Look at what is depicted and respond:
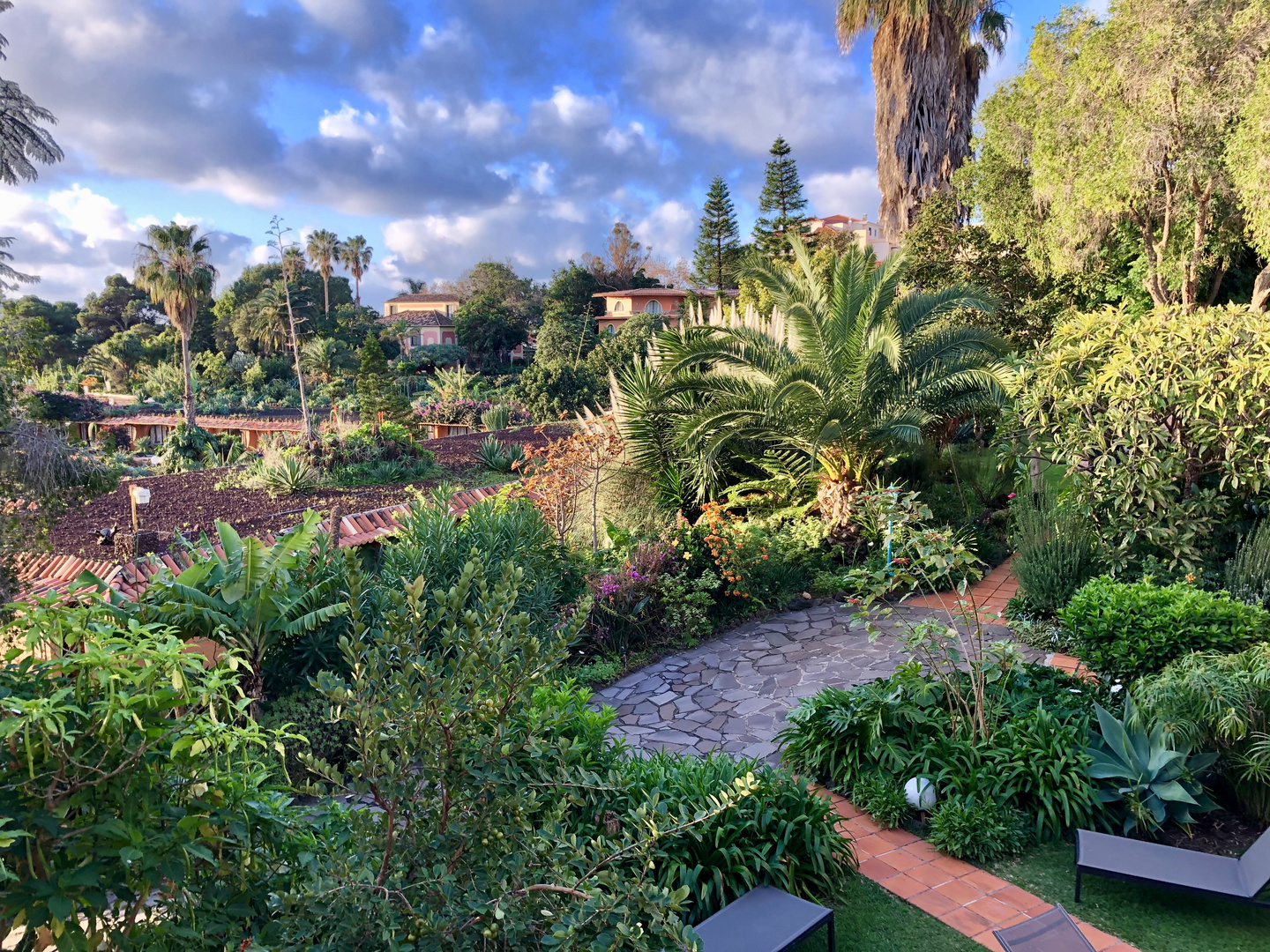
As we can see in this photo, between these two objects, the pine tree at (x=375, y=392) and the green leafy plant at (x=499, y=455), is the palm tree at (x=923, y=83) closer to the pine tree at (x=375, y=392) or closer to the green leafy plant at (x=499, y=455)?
the green leafy plant at (x=499, y=455)

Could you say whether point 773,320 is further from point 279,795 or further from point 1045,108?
point 279,795

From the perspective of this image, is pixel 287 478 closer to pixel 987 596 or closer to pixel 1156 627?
pixel 987 596

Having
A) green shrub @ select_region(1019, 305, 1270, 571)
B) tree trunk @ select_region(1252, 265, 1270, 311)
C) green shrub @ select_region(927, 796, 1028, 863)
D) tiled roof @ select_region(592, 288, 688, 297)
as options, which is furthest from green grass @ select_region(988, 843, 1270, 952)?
tiled roof @ select_region(592, 288, 688, 297)

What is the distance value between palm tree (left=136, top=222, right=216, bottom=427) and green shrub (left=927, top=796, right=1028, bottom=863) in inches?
1282

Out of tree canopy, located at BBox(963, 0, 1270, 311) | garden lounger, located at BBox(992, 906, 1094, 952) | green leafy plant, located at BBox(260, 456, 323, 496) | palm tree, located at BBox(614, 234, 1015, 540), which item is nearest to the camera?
garden lounger, located at BBox(992, 906, 1094, 952)

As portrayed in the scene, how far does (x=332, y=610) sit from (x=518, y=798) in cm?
316

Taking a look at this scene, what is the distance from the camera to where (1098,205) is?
11.5m

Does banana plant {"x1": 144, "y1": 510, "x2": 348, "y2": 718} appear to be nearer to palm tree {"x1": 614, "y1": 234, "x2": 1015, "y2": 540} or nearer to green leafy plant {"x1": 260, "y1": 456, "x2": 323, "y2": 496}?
palm tree {"x1": 614, "y1": 234, "x2": 1015, "y2": 540}

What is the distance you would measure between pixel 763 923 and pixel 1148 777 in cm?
231

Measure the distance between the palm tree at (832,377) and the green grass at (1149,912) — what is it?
16.0ft

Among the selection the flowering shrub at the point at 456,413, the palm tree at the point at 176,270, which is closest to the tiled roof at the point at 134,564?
the flowering shrub at the point at 456,413

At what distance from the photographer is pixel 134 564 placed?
7.04 meters

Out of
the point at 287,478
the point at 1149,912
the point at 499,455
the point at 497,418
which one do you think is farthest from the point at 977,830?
the point at 497,418

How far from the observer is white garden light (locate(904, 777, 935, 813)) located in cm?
427
